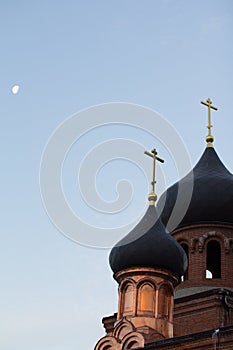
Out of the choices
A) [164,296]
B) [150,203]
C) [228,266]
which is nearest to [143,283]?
[164,296]

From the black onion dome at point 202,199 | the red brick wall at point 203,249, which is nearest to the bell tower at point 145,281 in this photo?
the red brick wall at point 203,249

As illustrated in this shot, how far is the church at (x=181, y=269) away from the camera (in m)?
14.7

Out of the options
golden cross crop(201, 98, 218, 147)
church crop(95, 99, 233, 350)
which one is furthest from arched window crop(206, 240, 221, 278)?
golden cross crop(201, 98, 218, 147)

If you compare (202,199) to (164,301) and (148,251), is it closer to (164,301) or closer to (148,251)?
(148,251)

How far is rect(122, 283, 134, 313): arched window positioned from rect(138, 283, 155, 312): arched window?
0.19m

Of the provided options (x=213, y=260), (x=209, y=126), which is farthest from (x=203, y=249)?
(x=209, y=126)

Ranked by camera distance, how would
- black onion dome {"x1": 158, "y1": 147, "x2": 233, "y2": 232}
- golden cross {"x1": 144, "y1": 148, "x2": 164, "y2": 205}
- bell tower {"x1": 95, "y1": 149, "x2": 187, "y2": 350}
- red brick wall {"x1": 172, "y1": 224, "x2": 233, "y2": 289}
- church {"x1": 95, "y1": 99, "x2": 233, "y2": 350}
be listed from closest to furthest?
1. church {"x1": 95, "y1": 99, "x2": 233, "y2": 350}
2. bell tower {"x1": 95, "y1": 149, "x2": 187, "y2": 350}
3. golden cross {"x1": 144, "y1": 148, "x2": 164, "y2": 205}
4. red brick wall {"x1": 172, "y1": 224, "x2": 233, "y2": 289}
5. black onion dome {"x1": 158, "y1": 147, "x2": 233, "y2": 232}

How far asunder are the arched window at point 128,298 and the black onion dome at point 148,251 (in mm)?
416

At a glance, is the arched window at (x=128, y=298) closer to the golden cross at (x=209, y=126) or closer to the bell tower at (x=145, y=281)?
the bell tower at (x=145, y=281)

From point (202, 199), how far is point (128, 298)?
12.6ft

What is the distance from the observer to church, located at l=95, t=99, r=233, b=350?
1473cm

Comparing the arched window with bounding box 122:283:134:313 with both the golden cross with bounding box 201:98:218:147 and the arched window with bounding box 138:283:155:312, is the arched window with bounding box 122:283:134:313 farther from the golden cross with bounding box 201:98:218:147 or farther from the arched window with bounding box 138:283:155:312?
the golden cross with bounding box 201:98:218:147

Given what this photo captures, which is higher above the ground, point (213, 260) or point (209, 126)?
point (209, 126)

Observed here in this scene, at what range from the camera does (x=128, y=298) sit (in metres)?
15.4
